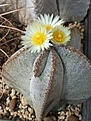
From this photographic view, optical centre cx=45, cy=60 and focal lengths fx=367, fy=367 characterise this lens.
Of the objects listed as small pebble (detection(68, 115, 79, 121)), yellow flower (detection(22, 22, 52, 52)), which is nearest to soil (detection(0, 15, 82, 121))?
small pebble (detection(68, 115, 79, 121))

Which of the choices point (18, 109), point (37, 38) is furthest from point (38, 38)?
point (18, 109)

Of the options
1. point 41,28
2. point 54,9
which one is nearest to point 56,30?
point 41,28

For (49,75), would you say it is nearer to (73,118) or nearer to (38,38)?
(38,38)

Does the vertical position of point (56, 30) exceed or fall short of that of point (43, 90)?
it exceeds it

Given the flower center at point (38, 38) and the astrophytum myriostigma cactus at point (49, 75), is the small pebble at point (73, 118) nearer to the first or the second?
the astrophytum myriostigma cactus at point (49, 75)

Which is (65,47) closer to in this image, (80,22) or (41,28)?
(41,28)

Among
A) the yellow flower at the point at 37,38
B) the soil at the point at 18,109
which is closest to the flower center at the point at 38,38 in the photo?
the yellow flower at the point at 37,38
